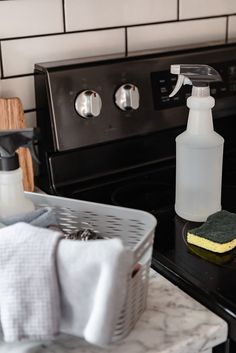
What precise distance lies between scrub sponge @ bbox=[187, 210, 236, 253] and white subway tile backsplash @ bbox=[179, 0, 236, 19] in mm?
542

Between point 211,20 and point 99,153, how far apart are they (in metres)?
0.44

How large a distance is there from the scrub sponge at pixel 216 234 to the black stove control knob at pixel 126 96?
0.29 m

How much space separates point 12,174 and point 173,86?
1.53 feet

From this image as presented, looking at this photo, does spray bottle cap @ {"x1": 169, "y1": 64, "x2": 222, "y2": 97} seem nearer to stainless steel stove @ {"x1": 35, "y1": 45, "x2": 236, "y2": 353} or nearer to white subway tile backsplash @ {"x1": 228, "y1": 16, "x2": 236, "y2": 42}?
stainless steel stove @ {"x1": 35, "y1": 45, "x2": 236, "y2": 353}

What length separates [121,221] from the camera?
0.79 metres

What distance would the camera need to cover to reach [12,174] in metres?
0.79

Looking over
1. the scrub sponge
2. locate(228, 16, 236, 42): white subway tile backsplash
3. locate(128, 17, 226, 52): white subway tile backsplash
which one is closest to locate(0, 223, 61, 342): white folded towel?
the scrub sponge

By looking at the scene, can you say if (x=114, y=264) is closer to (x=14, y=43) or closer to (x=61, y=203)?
(x=61, y=203)

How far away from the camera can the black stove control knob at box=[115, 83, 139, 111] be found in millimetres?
1076

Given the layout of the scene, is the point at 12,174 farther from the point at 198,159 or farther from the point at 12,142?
the point at 198,159

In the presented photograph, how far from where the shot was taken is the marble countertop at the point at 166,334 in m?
0.67

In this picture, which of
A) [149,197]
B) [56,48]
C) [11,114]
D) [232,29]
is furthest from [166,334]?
[232,29]

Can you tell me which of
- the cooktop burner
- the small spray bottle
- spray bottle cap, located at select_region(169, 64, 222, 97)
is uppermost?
spray bottle cap, located at select_region(169, 64, 222, 97)

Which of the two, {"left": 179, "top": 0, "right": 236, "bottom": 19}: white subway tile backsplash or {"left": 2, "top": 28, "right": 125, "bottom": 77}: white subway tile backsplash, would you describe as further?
{"left": 179, "top": 0, "right": 236, "bottom": 19}: white subway tile backsplash
